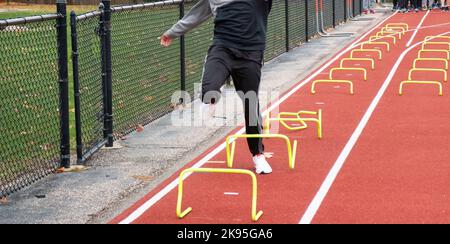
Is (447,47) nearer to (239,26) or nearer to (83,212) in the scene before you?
(239,26)

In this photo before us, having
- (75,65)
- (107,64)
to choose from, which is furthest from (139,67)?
(75,65)

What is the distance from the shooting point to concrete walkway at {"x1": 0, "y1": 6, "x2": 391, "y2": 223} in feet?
26.0

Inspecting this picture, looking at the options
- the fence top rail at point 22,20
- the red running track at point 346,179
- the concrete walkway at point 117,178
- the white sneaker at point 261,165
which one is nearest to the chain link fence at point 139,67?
the concrete walkway at point 117,178

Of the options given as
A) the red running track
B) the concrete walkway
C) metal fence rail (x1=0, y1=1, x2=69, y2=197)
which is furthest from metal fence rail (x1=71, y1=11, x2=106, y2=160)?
the red running track

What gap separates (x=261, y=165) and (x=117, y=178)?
147 cm

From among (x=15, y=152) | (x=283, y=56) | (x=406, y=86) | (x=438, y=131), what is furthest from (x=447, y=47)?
(x=15, y=152)

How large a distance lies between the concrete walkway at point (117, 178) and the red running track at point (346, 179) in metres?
0.22

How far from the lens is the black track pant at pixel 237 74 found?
28.2 ft

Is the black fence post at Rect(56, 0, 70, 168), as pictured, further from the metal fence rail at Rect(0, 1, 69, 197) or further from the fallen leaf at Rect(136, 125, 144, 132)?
the fallen leaf at Rect(136, 125, 144, 132)

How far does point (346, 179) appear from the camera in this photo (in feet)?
29.7

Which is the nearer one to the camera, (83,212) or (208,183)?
(83,212)

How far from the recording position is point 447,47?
75.2 feet

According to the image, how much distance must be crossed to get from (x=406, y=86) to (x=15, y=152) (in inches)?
296
